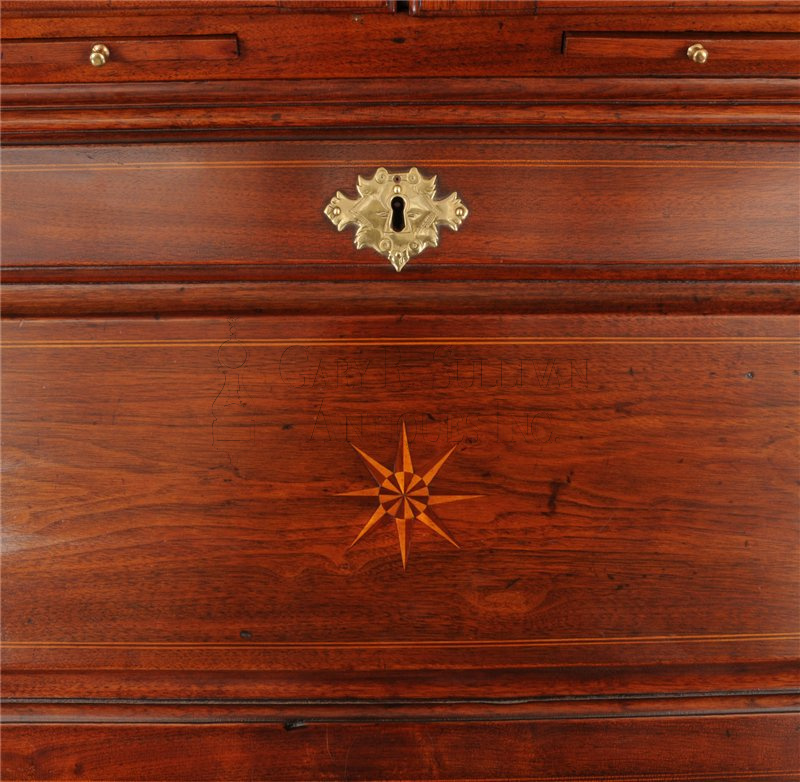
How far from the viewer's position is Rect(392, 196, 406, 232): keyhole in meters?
0.56

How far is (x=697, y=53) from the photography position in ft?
1.69

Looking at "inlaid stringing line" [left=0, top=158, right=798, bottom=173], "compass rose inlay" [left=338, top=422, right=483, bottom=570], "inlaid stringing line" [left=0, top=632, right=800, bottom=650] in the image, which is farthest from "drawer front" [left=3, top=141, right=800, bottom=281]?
"inlaid stringing line" [left=0, top=632, right=800, bottom=650]

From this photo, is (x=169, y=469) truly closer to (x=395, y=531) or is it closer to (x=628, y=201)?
(x=395, y=531)

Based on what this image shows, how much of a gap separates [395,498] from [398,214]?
0.88 ft

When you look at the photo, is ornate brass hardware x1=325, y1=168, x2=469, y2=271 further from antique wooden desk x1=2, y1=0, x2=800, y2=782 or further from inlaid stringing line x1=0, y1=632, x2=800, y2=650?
inlaid stringing line x1=0, y1=632, x2=800, y2=650

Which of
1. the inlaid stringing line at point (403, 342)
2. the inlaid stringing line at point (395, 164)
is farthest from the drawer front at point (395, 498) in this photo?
the inlaid stringing line at point (395, 164)

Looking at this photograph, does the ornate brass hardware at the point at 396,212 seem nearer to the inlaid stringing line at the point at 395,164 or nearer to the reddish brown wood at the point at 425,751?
the inlaid stringing line at the point at 395,164

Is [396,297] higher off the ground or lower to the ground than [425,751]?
higher

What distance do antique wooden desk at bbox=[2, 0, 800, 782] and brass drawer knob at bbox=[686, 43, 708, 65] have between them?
4 cm

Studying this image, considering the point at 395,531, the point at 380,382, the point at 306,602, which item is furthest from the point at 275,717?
the point at 380,382

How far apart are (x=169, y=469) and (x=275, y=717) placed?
0.27m

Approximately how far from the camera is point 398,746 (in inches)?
23.6

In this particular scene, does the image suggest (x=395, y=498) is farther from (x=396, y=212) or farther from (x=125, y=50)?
(x=125, y=50)

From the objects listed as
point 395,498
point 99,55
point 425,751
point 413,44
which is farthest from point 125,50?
point 425,751
